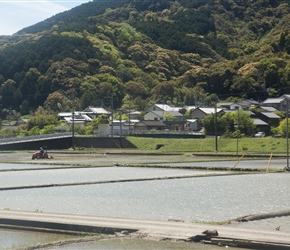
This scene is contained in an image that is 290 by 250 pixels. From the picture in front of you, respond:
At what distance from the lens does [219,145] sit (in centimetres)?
5956

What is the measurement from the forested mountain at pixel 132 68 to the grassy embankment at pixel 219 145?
41.2 meters

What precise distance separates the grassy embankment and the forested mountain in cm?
4117

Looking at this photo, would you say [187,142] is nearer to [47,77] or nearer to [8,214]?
[8,214]

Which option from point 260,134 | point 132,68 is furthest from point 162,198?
point 132,68

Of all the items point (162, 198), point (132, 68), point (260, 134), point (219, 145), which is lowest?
point (219, 145)

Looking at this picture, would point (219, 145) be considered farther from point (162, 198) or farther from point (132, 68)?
point (132, 68)

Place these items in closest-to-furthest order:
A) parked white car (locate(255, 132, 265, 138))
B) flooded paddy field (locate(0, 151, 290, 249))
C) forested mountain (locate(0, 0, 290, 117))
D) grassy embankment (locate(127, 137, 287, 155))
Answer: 1. flooded paddy field (locate(0, 151, 290, 249))
2. grassy embankment (locate(127, 137, 287, 155))
3. parked white car (locate(255, 132, 265, 138))
4. forested mountain (locate(0, 0, 290, 117))

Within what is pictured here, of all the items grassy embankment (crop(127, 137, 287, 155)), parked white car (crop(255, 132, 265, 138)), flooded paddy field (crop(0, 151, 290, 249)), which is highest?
flooded paddy field (crop(0, 151, 290, 249))

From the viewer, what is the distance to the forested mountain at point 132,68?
11031cm

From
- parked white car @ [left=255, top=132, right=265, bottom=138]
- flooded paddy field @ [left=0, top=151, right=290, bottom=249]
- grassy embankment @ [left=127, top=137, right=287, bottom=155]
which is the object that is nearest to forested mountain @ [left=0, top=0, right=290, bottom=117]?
parked white car @ [left=255, top=132, right=265, bottom=138]

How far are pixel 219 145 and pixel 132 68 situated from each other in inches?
3074

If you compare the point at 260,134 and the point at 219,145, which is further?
the point at 260,134

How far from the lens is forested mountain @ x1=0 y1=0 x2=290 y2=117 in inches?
4343

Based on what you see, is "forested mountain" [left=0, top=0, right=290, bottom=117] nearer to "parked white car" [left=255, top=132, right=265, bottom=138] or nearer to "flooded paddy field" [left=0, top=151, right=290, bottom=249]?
"parked white car" [left=255, top=132, right=265, bottom=138]
